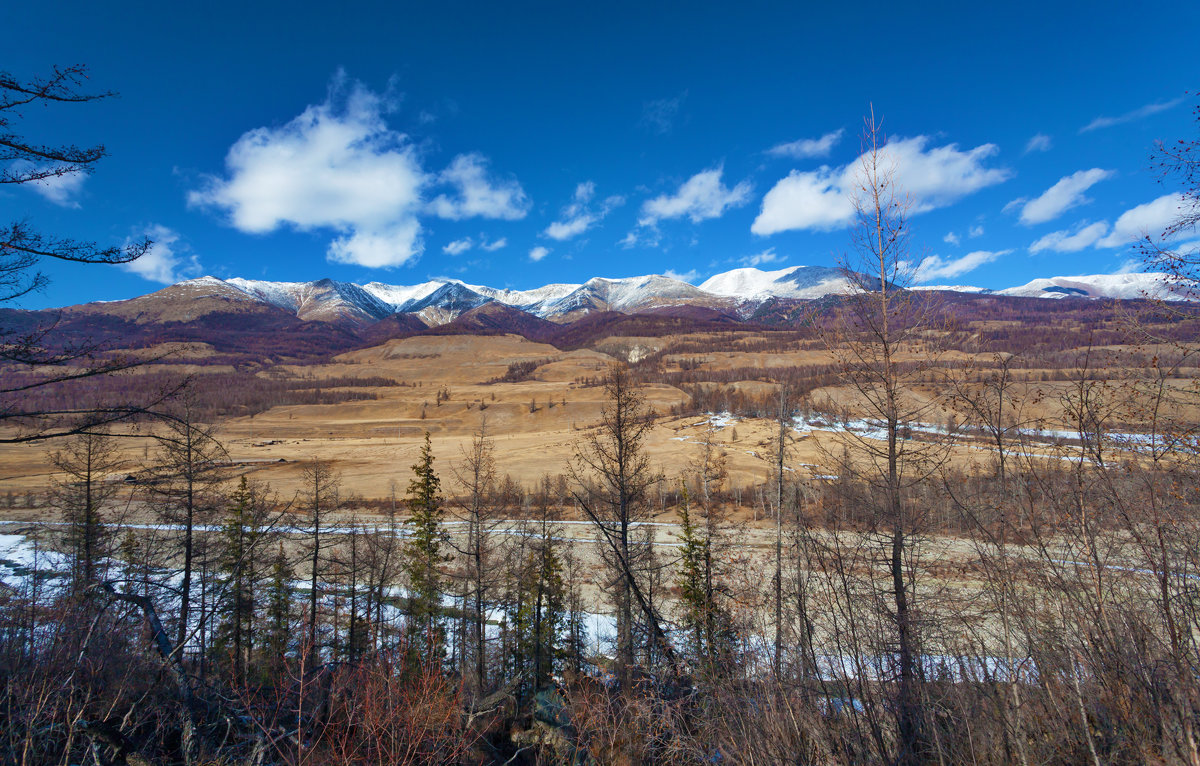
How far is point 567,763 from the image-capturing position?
22.6 ft

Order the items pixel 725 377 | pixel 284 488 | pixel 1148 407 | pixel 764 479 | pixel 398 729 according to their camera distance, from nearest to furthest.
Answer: pixel 398 729
pixel 1148 407
pixel 764 479
pixel 284 488
pixel 725 377

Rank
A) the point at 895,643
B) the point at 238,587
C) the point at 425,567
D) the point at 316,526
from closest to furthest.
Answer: the point at 895,643 → the point at 238,587 → the point at 425,567 → the point at 316,526

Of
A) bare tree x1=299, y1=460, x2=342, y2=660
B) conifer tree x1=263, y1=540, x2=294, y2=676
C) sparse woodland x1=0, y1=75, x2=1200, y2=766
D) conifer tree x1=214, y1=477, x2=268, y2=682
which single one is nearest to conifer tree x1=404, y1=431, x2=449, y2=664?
bare tree x1=299, y1=460, x2=342, y2=660

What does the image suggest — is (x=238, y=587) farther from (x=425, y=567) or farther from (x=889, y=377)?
(x=889, y=377)

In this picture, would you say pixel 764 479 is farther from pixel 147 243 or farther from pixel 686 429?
pixel 147 243

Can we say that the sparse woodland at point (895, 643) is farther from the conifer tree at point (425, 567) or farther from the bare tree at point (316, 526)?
the conifer tree at point (425, 567)

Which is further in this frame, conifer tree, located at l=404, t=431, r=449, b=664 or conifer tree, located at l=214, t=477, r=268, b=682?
conifer tree, located at l=404, t=431, r=449, b=664

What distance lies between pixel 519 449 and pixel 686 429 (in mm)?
30436

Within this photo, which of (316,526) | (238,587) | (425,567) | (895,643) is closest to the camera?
(895,643)

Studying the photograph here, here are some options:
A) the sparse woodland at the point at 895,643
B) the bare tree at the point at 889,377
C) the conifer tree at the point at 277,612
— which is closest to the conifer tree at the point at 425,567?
the conifer tree at the point at 277,612

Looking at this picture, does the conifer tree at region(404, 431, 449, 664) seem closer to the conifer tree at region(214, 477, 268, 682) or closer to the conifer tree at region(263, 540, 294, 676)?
the conifer tree at region(263, 540, 294, 676)

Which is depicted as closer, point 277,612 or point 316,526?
point 277,612

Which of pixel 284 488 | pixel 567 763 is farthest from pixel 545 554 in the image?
pixel 284 488

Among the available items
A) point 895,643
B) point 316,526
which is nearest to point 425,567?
point 316,526
